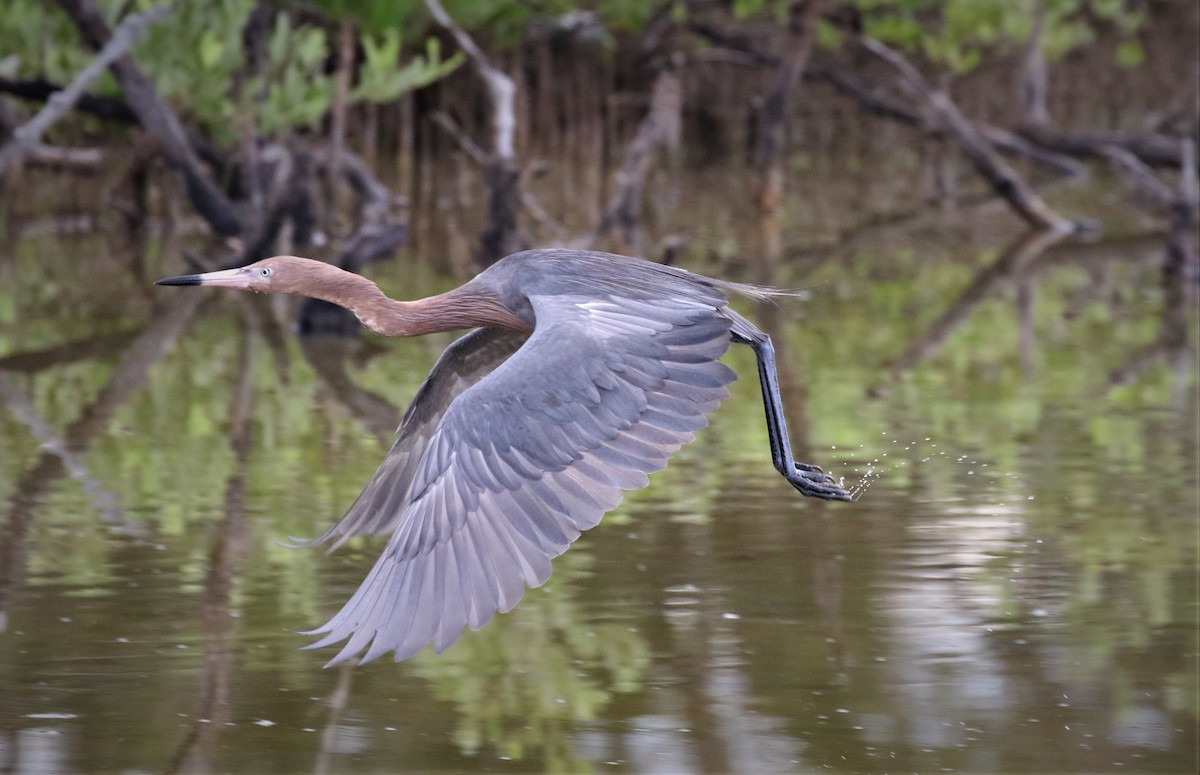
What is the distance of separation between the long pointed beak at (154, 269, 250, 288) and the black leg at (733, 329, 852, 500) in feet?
4.97

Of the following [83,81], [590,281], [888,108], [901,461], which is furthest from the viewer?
[888,108]

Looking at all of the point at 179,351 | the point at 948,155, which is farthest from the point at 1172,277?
the point at 948,155

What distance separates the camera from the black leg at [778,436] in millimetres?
5441

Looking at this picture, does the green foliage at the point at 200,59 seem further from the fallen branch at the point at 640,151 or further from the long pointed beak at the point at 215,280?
the long pointed beak at the point at 215,280

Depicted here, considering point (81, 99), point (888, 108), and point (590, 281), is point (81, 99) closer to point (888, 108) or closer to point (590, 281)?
point (888, 108)

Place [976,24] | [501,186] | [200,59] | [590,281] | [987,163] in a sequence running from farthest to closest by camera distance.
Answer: [976,24] < [987,163] < [200,59] < [501,186] < [590,281]

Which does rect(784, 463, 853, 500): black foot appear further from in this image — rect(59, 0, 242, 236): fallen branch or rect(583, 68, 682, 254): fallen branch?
rect(59, 0, 242, 236): fallen branch

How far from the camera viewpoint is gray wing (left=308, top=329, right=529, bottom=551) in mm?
5465

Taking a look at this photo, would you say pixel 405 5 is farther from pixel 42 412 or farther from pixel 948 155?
pixel 948 155

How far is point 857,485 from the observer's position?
23.6ft

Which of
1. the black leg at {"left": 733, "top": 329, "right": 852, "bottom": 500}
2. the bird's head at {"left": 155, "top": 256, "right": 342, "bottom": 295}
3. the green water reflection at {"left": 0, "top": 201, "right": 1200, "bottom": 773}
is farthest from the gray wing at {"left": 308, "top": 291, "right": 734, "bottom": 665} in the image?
the bird's head at {"left": 155, "top": 256, "right": 342, "bottom": 295}

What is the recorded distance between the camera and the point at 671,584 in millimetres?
5871

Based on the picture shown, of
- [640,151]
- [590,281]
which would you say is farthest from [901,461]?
[640,151]

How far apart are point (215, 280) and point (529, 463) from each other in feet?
4.96
